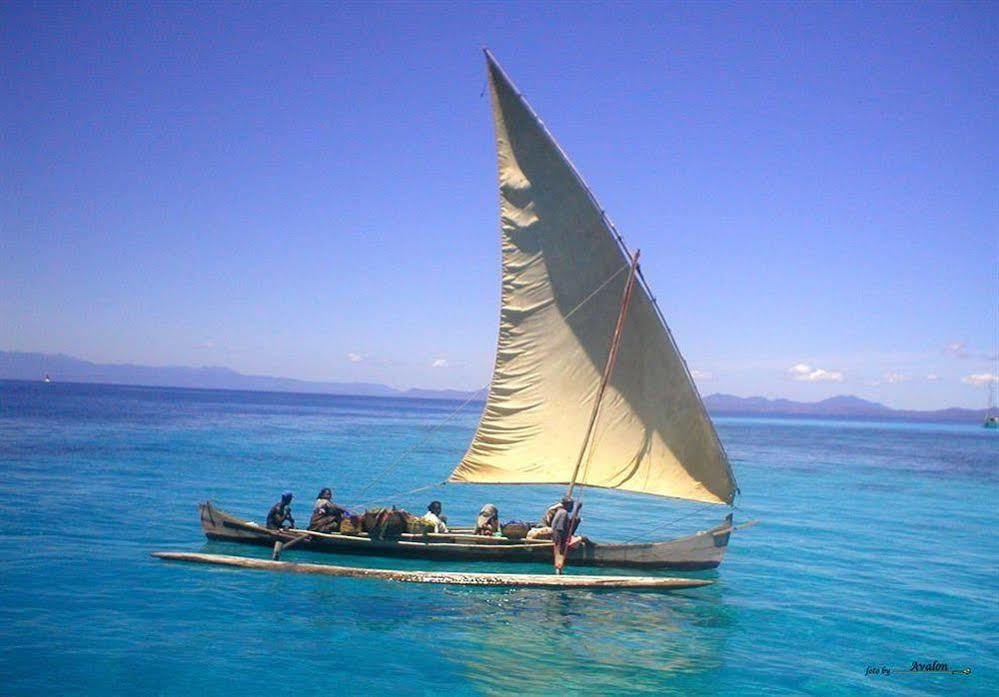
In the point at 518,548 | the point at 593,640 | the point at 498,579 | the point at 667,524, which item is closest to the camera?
the point at 593,640

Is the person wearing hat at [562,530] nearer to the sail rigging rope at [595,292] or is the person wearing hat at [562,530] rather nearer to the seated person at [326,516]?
the sail rigging rope at [595,292]

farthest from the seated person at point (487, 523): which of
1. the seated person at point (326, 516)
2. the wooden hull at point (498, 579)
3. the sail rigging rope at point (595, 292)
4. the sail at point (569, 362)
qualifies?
the sail rigging rope at point (595, 292)

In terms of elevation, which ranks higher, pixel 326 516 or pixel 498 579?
pixel 326 516

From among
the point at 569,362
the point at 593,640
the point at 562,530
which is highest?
the point at 569,362

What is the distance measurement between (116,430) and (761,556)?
58.7 metres

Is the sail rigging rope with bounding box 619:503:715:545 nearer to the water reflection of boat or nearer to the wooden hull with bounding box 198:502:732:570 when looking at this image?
the wooden hull with bounding box 198:502:732:570

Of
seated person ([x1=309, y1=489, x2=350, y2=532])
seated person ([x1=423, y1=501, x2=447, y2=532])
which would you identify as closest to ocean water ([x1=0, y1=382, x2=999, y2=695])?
A: seated person ([x1=309, y1=489, x2=350, y2=532])

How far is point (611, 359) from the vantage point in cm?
1769

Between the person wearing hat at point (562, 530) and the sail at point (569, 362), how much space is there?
81cm

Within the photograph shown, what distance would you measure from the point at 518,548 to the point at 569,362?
15.2 feet

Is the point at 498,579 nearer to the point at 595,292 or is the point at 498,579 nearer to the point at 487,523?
the point at 487,523

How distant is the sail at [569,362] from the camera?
56.9 ft

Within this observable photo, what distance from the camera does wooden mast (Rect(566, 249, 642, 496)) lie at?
17.2 m

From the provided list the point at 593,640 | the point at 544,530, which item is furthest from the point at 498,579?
the point at 593,640
